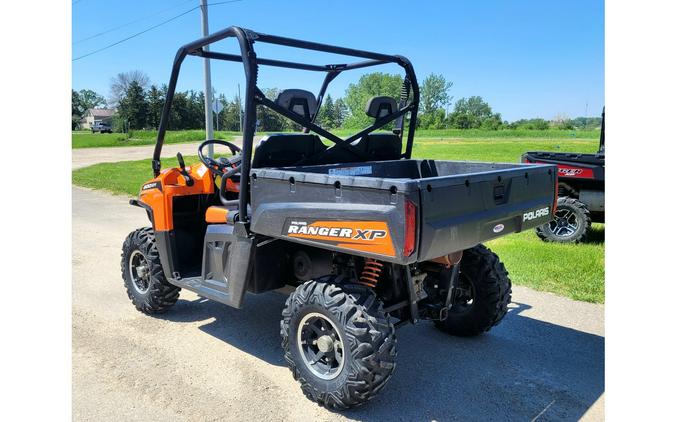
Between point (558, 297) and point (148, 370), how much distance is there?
3790 millimetres

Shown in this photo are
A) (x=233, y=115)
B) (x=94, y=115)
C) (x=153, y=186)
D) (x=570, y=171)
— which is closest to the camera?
(x=153, y=186)

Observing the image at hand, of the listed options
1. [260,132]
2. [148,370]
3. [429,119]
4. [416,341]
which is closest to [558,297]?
[416,341]

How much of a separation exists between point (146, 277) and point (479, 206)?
313 centimetres

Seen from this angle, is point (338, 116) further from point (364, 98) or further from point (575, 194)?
point (575, 194)

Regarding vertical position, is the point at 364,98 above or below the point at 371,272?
above

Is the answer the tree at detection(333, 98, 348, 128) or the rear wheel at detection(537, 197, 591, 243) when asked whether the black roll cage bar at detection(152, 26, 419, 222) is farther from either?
the rear wheel at detection(537, 197, 591, 243)

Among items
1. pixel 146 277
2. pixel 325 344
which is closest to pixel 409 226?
pixel 325 344

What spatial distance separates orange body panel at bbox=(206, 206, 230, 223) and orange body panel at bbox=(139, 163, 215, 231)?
15.9 inches

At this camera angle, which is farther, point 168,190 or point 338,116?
point 338,116

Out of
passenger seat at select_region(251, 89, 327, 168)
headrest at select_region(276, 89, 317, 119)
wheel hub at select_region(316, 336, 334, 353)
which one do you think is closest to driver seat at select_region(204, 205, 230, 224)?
passenger seat at select_region(251, 89, 327, 168)

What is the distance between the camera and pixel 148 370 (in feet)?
11.8

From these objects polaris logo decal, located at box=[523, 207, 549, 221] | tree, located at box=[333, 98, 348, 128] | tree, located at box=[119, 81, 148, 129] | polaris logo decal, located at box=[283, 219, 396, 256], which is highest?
tree, located at box=[119, 81, 148, 129]

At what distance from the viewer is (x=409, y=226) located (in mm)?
2613

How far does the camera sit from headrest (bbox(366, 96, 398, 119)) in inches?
164
